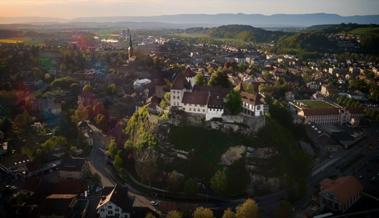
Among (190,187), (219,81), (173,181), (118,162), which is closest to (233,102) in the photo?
(219,81)

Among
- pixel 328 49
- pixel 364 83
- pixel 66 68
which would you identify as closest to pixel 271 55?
pixel 328 49

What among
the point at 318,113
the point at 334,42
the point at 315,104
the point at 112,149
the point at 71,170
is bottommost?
the point at 71,170

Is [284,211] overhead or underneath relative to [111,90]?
underneath

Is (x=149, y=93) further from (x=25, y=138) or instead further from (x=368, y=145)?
(x=368, y=145)

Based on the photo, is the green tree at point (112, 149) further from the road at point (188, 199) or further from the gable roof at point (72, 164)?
the gable roof at point (72, 164)

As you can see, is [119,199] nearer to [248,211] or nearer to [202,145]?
[248,211]

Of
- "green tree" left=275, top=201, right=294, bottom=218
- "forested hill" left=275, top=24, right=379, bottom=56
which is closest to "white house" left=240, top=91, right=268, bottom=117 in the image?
"green tree" left=275, top=201, right=294, bottom=218
